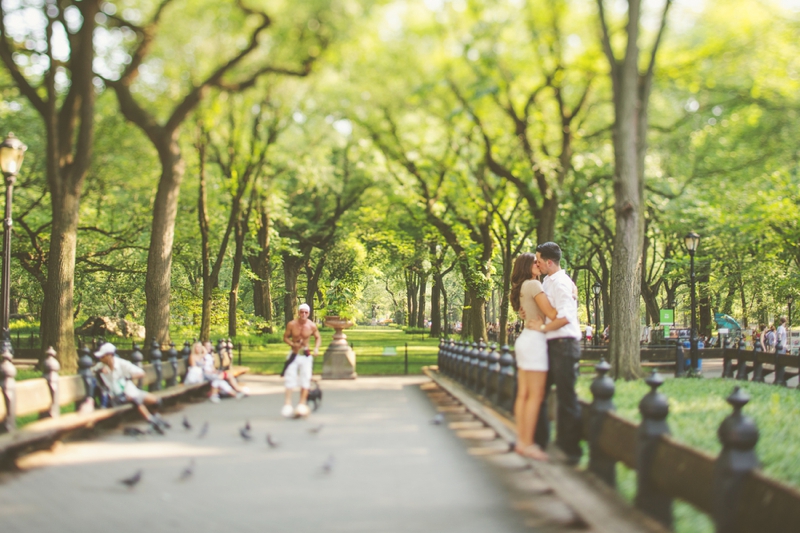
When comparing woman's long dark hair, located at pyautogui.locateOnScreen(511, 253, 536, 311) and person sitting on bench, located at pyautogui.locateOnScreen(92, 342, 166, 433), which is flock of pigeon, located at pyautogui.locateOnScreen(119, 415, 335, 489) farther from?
woman's long dark hair, located at pyautogui.locateOnScreen(511, 253, 536, 311)

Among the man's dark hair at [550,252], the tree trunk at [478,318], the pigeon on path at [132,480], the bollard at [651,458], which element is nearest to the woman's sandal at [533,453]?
the man's dark hair at [550,252]

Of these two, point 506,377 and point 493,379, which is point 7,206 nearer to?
point 493,379

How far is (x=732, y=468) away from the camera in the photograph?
4.00 metres

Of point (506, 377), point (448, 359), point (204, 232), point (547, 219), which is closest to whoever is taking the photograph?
point (506, 377)

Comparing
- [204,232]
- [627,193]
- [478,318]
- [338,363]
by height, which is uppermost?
[204,232]

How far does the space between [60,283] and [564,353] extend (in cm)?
1218

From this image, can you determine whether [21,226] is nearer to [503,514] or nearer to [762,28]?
[762,28]

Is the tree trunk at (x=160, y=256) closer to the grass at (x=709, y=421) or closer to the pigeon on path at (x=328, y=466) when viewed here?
the grass at (x=709, y=421)

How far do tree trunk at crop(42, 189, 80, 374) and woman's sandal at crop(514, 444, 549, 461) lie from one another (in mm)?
11525

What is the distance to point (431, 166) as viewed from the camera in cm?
2694

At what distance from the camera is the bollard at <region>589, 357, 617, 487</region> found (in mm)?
6336

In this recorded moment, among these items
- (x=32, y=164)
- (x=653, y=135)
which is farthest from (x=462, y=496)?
(x=32, y=164)

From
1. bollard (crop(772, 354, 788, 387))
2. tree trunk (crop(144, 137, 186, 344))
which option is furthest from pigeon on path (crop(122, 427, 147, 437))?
bollard (crop(772, 354, 788, 387))

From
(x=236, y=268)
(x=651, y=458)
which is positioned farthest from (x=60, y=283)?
(x=651, y=458)
